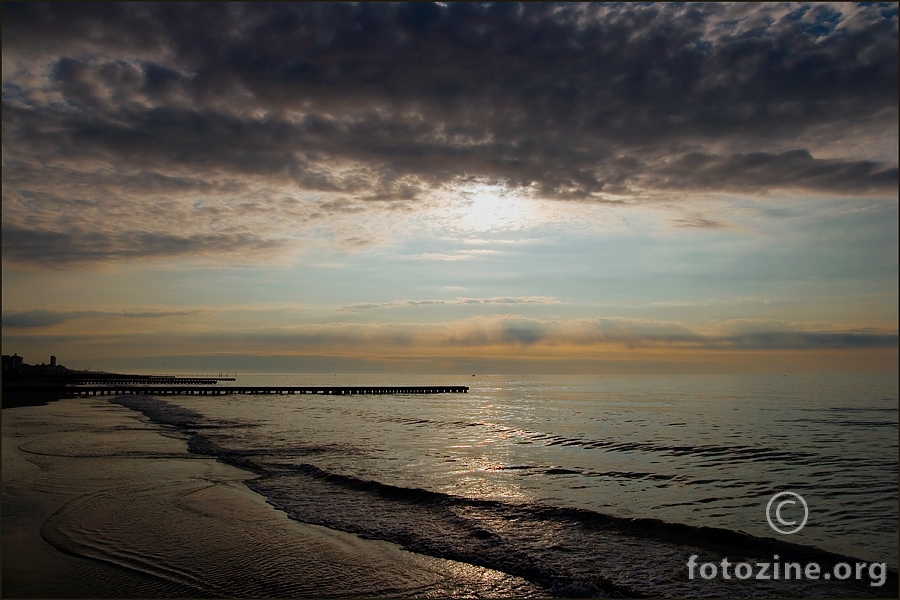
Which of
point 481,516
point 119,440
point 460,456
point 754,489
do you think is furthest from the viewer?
point 119,440

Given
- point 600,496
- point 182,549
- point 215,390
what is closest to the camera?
point 182,549

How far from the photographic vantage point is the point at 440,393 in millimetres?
102375

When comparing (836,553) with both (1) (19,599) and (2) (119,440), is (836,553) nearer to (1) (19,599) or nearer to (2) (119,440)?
(1) (19,599)

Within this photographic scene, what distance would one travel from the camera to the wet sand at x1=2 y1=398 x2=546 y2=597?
32.2 feet

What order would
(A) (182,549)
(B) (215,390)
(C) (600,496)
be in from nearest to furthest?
1. (A) (182,549)
2. (C) (600,496)
3. (B) (215,390)

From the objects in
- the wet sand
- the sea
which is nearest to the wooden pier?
the sea

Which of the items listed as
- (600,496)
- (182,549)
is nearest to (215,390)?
(600,496)

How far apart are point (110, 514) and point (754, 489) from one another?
20548 mm

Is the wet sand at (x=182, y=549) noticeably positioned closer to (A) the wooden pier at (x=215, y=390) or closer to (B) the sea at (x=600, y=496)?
(B) the sea at (x=600, y=496)

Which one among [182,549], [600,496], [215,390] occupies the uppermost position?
[182,549]

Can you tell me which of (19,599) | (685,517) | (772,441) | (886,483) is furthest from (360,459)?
(772,441)

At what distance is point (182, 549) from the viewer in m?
11.7

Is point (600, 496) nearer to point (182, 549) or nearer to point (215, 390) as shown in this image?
point (182, 549)

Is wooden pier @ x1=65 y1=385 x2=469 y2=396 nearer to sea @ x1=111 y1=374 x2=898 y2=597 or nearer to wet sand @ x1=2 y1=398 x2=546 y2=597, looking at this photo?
sea @ x1=111 y1=374 x2=898 y2=597
